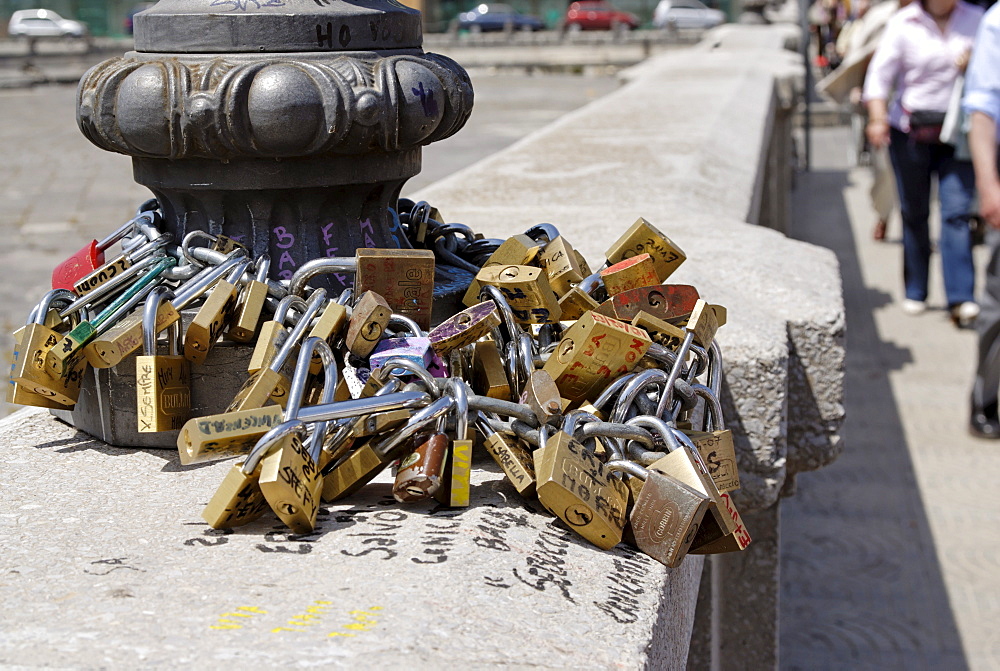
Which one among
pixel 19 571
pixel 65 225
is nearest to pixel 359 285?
pixel 19 571

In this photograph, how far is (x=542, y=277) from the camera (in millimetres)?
1643

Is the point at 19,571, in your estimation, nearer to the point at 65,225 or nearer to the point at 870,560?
the point at 870,560

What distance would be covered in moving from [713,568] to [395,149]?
4.27ft

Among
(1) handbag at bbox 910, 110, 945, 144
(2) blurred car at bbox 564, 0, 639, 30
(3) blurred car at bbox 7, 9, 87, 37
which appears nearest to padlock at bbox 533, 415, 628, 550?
(1) handbag at bbox 910, 110, 945, 144

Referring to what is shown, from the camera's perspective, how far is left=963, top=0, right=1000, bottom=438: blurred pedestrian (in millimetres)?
4312

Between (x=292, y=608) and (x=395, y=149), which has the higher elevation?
(x=395, y=149)

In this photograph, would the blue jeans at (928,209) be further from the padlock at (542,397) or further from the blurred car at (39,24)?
the blurred car at (39,24)

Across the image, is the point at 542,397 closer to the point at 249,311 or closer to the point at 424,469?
the point at 424,469

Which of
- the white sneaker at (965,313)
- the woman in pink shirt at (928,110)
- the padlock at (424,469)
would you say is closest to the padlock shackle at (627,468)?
the padlock at (424,469)

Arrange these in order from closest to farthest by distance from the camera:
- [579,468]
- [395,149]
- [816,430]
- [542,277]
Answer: [579,468] < [542,277] < [395,149] < [816,430]

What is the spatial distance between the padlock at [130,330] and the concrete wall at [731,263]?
0.90 m

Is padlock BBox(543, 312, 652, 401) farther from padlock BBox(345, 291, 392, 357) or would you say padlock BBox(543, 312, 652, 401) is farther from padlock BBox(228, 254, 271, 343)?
padlock BBox(228, 254, 271, 343)

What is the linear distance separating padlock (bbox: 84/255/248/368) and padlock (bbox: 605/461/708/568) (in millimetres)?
725

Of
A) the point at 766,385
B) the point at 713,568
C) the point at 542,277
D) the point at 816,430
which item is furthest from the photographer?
the point at 713,568
